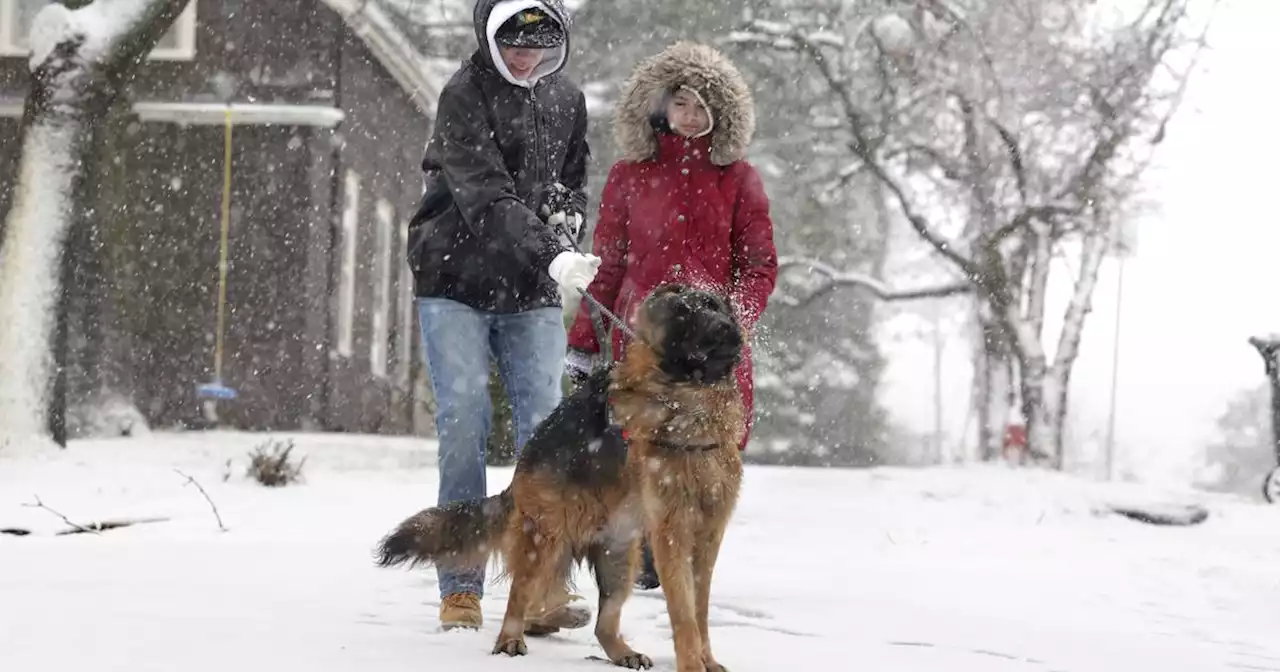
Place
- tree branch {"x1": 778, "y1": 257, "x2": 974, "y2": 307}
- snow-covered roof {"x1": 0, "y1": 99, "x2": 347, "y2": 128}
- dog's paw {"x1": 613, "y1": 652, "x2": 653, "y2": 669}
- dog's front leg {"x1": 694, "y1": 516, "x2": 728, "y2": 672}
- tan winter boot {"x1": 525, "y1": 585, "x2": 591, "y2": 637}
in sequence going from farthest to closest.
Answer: tree branch {"x1": 778, "y1": 257, "x2": 974, "y2": 307} → snow-covered roof {"x1": 0, "y1": 99, "x2": 347, "y2": 128} → tan winter boot {"x1": 525, "y1": 585, "x2": 591, "y2": 637} → dog's paw {"x1": 613, "y1": 652, "x2": 653, "y2": 669} → dog's front leg {"x1": 694, "y1": 516, "x2": 728, "y2": 672}

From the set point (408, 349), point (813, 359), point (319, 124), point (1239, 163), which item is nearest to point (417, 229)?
point (319, 124)

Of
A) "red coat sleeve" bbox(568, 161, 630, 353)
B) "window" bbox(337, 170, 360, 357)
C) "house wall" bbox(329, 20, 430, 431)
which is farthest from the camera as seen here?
"window" bbox(337, 170, 360, 357)

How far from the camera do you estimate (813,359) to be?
113ft

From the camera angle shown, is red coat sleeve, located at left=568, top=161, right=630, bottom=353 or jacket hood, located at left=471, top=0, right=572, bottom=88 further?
red coat sleeve, located at left=568, top=161, right=630, bottom=353

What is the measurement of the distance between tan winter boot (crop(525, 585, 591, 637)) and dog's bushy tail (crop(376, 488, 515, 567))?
29 cm

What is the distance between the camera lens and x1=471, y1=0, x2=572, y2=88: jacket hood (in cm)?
473

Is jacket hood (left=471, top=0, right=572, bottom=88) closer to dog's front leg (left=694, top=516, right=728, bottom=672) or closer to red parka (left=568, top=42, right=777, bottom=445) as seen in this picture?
red parka (left=568, top=42, right=777, bottom=445)

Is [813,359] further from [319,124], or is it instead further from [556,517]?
[556,517]

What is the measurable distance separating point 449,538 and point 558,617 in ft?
1.84

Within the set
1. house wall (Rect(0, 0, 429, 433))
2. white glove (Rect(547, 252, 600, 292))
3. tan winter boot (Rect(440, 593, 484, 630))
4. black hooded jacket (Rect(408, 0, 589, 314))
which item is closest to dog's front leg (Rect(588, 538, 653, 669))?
tan winter boot (Rect(440, 593, 484, 630))

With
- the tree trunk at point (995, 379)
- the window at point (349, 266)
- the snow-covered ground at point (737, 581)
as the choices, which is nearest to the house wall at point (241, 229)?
the window at point (349, 266)

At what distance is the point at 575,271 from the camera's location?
4.41m

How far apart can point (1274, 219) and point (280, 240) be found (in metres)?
44.4

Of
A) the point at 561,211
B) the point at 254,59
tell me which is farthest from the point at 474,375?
the point at 254,59
